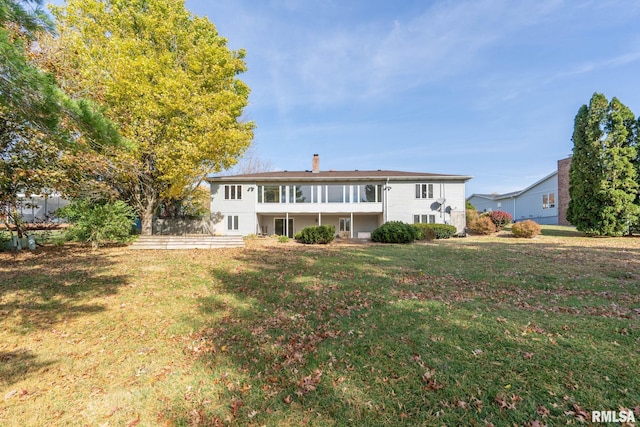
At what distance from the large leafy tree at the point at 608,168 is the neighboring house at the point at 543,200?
10384 millimetres

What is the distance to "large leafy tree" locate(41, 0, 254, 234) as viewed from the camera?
499 inches

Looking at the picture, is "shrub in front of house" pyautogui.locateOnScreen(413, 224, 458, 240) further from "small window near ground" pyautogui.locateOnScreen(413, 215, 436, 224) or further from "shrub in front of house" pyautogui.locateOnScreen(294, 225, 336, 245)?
"shrub in front of house" pyautogui.locateOnScreen(294, 225, 336, 245)

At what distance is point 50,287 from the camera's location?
6.61m

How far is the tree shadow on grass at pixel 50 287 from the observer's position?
5.20 metres

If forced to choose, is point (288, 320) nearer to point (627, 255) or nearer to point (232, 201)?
point (627, 255)

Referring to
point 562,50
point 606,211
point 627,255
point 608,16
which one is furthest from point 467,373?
point 606,211

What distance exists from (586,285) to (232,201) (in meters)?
21.2

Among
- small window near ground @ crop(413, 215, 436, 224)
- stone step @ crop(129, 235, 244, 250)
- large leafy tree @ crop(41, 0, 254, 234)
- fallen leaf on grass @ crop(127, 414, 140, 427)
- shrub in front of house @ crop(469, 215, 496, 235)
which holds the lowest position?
fallen leaf on grass @ crop(127, 414, 140, 427)

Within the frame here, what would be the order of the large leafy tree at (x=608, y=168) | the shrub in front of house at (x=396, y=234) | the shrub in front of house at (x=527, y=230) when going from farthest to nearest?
the shrub in front of house at (x=527, y=230) → the large leafy tree at (x=608, y=168) → the shrub in front of house at (x=396, y=234)

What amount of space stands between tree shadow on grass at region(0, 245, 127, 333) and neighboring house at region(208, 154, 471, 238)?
1260cm

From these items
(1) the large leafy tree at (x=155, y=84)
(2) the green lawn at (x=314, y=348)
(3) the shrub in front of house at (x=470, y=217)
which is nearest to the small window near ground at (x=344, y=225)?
(3) the shrub in front of house at (x=470, y=217)

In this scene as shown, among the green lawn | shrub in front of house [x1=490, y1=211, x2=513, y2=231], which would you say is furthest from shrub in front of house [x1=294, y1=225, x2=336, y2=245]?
shrub in front of house [x1=490, y1=211, x2=513, y2=231]

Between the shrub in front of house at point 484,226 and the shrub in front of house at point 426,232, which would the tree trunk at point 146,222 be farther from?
the shrub in front of house at point 484,226

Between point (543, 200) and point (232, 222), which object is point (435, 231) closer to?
point (232, 222)
